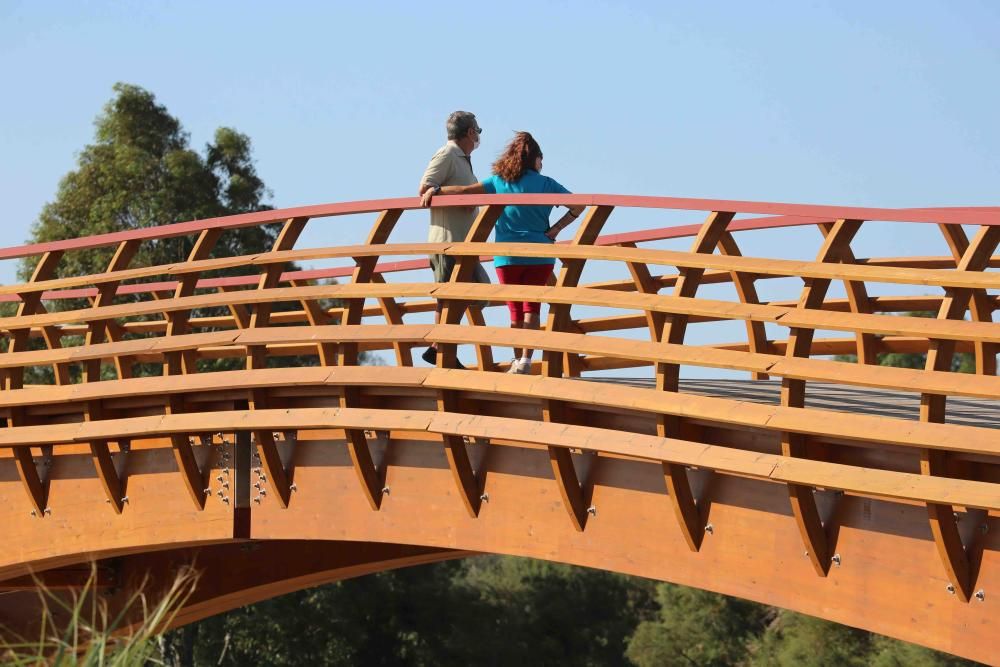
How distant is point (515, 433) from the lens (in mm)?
8703

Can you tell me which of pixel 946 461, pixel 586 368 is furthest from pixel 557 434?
pixel 586 368

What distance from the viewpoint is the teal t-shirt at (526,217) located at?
32.6 ft

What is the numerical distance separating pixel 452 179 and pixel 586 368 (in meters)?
3.46

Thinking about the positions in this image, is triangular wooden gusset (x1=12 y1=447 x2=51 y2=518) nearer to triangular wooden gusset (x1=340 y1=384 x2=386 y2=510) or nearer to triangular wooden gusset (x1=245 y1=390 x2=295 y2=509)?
triangular wooden gusset (x1=245 y1=390 x2=295 y2=509)

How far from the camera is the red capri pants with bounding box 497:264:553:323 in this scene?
9.98m

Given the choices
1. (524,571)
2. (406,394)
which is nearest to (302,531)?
(406,394)

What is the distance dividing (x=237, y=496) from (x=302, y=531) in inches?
23.8

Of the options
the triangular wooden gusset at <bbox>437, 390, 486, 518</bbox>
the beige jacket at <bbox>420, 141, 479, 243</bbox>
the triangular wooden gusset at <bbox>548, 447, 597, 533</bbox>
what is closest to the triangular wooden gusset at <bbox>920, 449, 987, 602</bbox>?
the triangular wooden gusset at <bbox>548, 447, 597, 533</bbox>

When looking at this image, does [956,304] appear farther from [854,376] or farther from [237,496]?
[237,496]

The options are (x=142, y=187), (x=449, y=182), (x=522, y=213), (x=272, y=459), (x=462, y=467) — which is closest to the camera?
(x=462, y=467)

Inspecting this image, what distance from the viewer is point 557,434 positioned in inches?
333

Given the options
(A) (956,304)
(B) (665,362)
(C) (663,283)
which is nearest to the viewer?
(A) (956,304)

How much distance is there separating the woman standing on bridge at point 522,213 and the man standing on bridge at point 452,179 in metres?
0.13

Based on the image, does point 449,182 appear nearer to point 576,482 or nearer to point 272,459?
point 272,459
